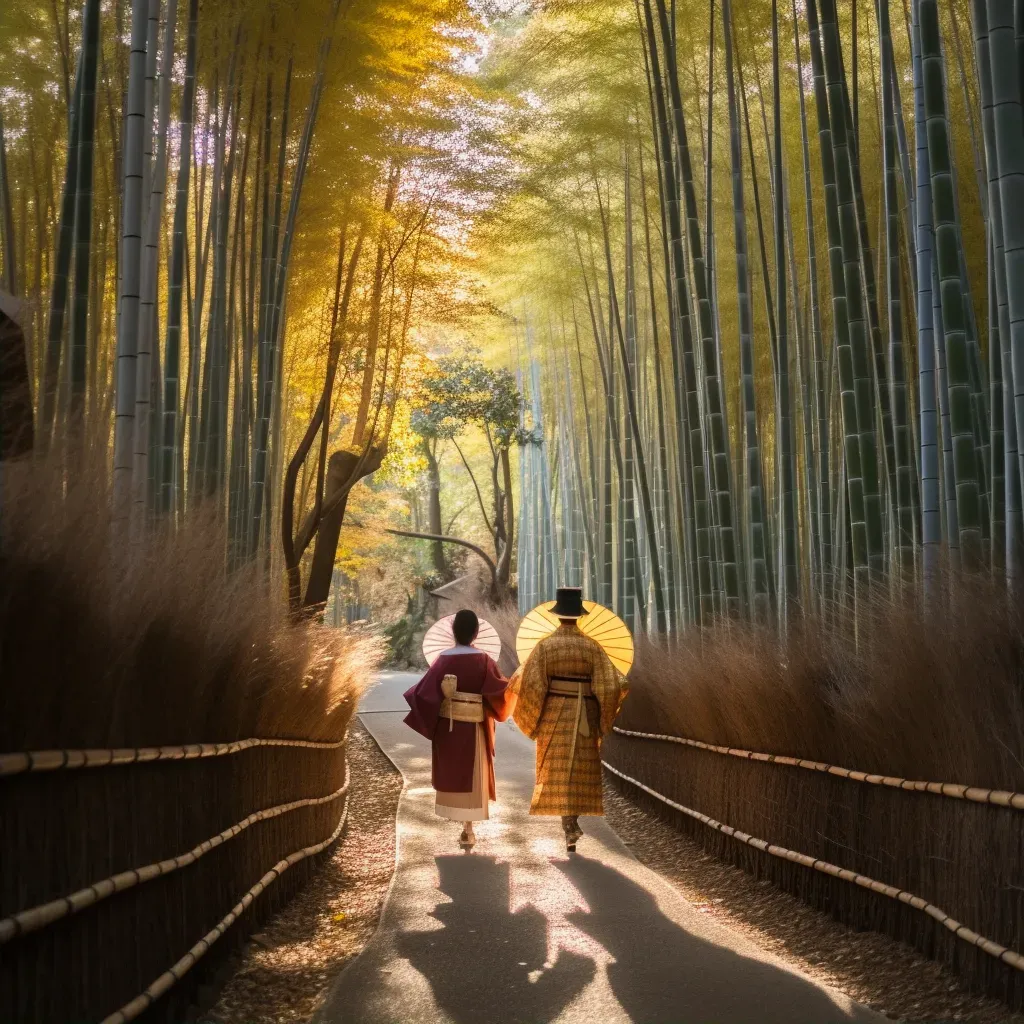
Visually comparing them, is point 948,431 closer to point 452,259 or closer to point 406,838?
point 406,838

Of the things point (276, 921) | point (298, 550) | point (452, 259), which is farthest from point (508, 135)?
point (276, 921)

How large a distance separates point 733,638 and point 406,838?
172cm

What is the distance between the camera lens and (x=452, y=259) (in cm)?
969

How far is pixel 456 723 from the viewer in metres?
5.72

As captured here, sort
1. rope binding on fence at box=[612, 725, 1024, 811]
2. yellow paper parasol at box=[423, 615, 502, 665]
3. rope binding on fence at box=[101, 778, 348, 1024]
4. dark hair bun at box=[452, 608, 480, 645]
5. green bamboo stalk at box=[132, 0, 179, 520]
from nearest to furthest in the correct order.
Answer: rope binding on fence at box=[101, 778, 348, 1024] < rope binding on fence at box=[612, 725, 1024, 811] < green bamboo stalk at box=[132, 0, 179, 520] < dark hair bun at box=[452, 608, 480, 645] < yellow paper parasol at box=[423, 615, 502, 665]

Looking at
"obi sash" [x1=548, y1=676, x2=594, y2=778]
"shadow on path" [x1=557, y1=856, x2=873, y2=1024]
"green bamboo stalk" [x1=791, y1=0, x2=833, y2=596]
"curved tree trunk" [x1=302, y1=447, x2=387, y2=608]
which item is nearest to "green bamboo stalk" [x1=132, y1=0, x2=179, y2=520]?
"shadow on path" [x1=557, y1=856, x2=873, y2=1024]

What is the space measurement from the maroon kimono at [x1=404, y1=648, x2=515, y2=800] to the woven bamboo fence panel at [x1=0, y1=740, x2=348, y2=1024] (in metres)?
1.71

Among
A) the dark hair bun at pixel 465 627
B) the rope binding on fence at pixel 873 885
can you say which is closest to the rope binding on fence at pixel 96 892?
the rope binding on fence at pixel 873 885

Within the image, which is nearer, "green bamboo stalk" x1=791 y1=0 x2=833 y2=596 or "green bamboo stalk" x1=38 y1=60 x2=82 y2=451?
"green bamboo stalk" x1=38 y1=60 x2=82 y2=451

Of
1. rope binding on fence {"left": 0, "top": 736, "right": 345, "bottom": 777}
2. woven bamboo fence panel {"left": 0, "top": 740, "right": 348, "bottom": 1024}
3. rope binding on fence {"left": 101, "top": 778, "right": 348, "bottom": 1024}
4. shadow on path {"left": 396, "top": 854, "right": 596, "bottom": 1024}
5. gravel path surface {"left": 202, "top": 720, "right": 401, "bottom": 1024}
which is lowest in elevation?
gravel path surface {"left": 202, "top": 720, "right": 401, "bottom": 1024}

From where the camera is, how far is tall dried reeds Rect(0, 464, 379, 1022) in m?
1.94

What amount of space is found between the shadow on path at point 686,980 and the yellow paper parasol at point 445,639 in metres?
2.57

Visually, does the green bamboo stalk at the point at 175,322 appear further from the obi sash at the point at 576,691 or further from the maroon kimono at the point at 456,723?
the obi sash at the point at 576,691

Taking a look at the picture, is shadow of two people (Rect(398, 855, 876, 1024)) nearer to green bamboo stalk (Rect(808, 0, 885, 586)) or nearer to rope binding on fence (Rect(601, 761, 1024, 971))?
rope binding on fence (Rect(601, 761, 1024, 971))
